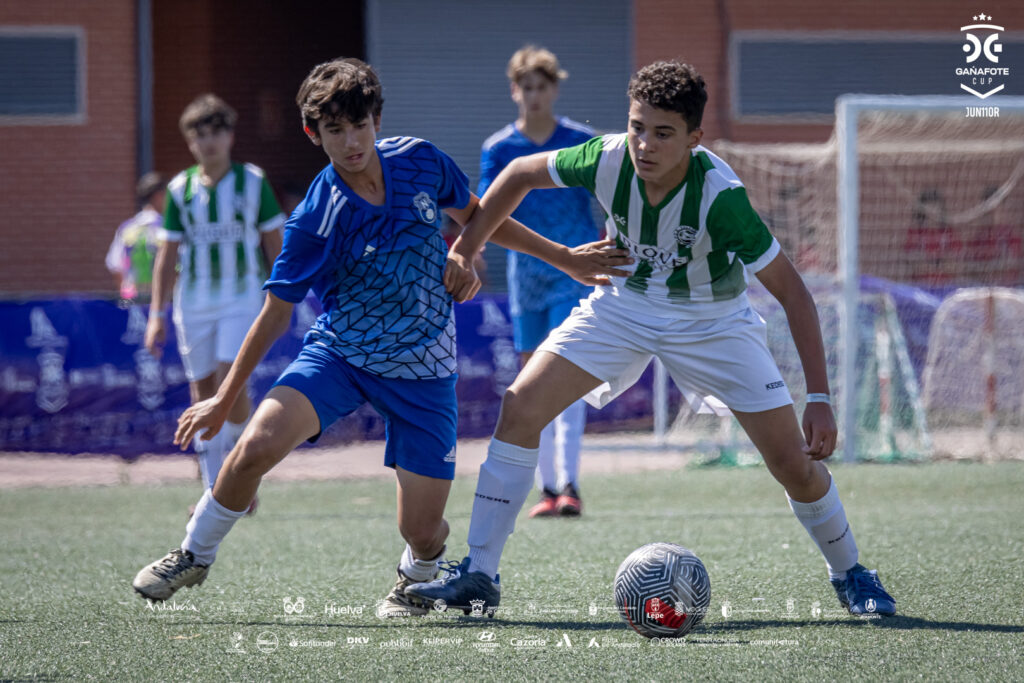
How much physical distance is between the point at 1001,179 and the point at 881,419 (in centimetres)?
281

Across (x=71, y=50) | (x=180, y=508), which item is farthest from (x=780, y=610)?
(x=71, y=50)

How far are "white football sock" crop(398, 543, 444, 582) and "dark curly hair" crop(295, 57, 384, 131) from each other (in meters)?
1.46

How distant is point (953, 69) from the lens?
49.5ft

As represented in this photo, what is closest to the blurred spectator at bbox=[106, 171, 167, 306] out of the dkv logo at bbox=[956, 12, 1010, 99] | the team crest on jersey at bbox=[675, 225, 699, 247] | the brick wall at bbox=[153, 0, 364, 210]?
the brick wall at bbox=[153, 0, 364, 210]

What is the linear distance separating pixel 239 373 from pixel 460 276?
77 centimetres

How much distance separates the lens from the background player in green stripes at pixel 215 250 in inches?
263

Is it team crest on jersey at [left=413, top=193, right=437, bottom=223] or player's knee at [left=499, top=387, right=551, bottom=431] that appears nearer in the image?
player's knee at [left=499, top=387, right=551, bottom=431]

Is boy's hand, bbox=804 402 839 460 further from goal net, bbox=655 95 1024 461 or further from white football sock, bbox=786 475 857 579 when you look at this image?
goal net, bbox=655 95 1024 461

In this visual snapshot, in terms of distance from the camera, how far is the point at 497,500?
3988 millimetres

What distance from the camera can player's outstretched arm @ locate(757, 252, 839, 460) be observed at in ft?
12.2

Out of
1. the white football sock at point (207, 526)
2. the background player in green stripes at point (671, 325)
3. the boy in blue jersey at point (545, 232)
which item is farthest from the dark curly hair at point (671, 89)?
the boy in blue jersey at point (545, 232)

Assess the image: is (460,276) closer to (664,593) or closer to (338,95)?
(338,95)

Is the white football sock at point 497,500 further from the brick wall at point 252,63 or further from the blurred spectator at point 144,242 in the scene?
the brick wall at point 252,63

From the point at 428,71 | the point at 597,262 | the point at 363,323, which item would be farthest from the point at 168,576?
the point at 428,71
